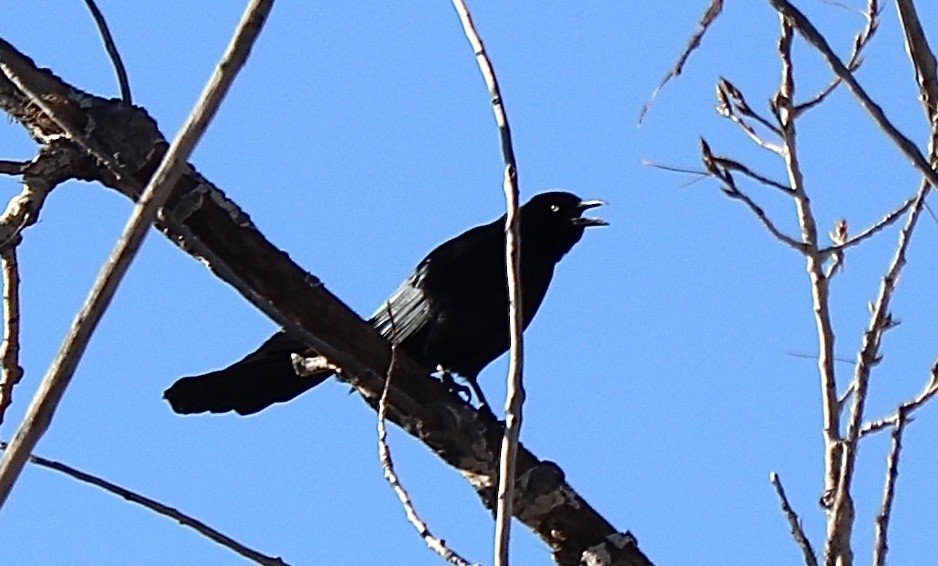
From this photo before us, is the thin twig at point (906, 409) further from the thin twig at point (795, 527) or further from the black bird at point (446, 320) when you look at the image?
the black bird at point (446, 320)

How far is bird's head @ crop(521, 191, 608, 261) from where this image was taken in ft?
20.7

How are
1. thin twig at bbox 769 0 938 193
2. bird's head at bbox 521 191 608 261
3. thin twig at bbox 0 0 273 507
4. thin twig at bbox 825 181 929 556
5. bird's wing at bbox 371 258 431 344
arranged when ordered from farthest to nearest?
bird's head at bbox 521 191 608 261
bird's wing at bbox 371 258 431 344
thin twig at bbox 825 181 929 556
thin twig at bbox 769 0 938 193
thin twig at bbox 0 0 273 507

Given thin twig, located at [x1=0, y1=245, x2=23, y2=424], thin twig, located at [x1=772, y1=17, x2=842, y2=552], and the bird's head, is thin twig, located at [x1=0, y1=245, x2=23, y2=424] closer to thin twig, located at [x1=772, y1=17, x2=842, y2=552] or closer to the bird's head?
thin twig, located at [x1=772, y1=17, x2=842, y2=552]

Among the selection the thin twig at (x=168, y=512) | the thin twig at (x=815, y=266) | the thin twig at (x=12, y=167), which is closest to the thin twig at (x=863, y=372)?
the thin twig at (x=815, y=266)

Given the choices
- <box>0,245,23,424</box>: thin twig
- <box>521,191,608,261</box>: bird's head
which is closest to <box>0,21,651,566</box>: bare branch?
<box>0,245,23,424</box>: thin twig

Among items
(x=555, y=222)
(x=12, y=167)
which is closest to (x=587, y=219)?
(x=555, y=222)

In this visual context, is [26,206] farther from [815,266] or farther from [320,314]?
[815,266]

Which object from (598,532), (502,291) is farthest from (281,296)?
(502,291)

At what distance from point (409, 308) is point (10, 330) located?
3230 mm

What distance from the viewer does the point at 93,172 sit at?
3045 millimetres

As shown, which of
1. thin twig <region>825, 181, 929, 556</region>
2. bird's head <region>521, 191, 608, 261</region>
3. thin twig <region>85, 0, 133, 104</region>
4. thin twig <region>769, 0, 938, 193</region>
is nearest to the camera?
thin twig <region>769, 0, 938, 193</region>

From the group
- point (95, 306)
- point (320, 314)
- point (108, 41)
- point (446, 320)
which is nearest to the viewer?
point (95, 306)

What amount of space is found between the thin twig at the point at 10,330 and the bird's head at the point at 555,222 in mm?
3683

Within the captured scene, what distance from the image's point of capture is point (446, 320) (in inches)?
222
